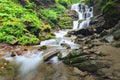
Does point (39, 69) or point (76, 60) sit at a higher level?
point (76, 60)

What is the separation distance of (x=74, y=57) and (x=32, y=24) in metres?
11.2

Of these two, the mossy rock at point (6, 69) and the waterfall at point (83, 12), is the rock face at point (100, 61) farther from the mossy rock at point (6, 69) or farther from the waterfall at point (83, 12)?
the waterfall at point (83, 12)

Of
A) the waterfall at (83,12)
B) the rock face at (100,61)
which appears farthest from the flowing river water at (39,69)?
the waterfall at (83,12)

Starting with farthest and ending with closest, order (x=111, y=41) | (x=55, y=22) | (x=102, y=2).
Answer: (x=55, y=22) → (x=102, y=2) → (x=111, y=41)

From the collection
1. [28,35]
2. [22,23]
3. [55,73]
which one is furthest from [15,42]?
[55,73]

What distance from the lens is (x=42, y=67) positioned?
11523mm

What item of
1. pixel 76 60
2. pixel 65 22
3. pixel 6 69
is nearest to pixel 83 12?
pixel 65 22

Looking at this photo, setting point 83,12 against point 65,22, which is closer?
point 65,22

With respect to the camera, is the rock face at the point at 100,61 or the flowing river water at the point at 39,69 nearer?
the rock face at the point at 100,61

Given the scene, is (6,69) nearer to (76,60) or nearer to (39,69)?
(39,69)

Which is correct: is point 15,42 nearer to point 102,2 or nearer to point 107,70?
point 107,70

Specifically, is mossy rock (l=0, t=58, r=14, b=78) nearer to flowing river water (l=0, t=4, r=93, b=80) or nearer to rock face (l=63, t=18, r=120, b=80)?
flowing river water (l=0, t=4, r=93, b=80)

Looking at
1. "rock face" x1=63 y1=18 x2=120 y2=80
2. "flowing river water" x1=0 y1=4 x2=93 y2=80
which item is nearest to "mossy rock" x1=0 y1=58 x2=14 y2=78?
"flowing river water" x1=0 y1=4 x2=93 y2=80

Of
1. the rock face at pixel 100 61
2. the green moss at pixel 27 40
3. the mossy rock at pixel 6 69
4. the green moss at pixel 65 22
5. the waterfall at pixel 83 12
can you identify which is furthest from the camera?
the waterfall at pixel 83 12
